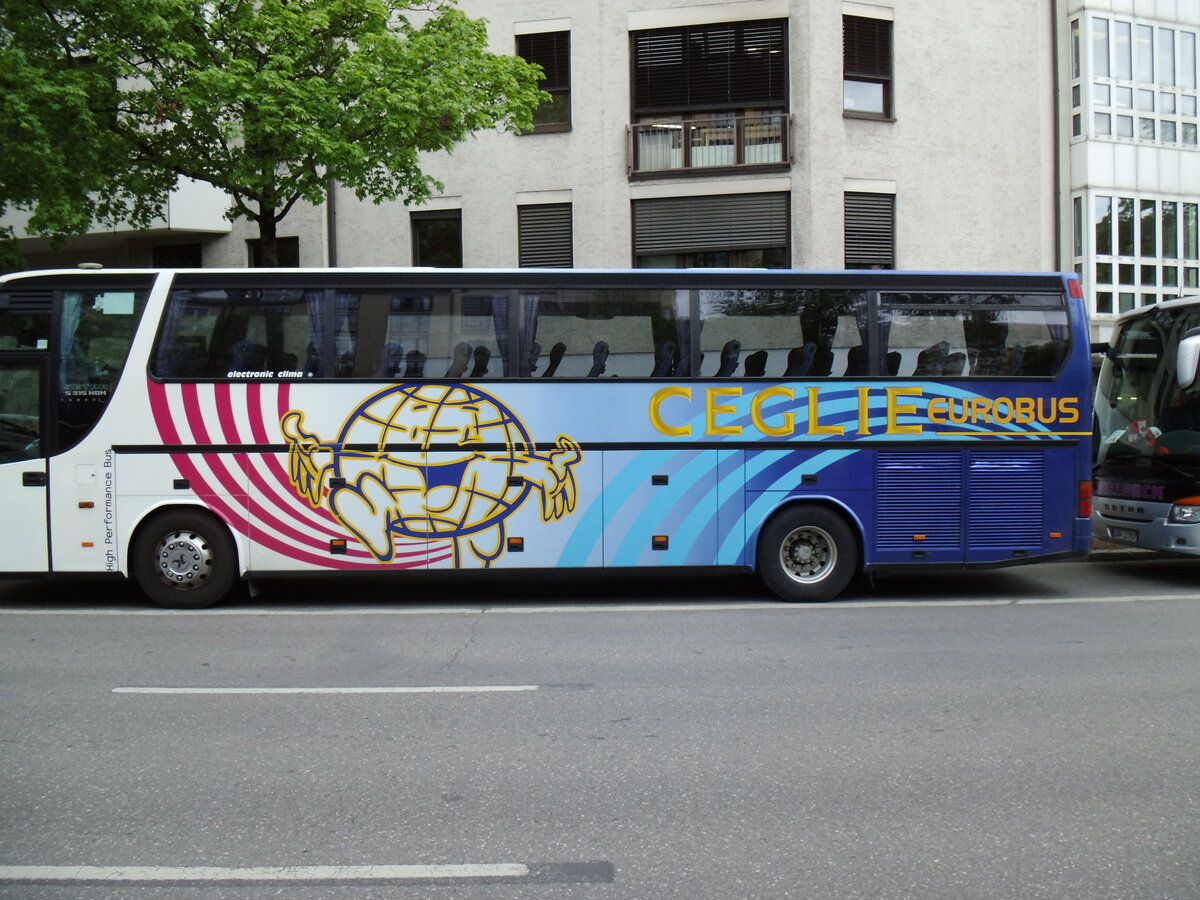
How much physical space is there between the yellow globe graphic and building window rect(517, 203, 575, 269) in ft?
35.7

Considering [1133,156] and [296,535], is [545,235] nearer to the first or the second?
[1133,156]

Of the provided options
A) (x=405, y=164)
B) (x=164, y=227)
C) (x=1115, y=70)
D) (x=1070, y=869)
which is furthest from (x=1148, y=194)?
(x=1070, y=869)

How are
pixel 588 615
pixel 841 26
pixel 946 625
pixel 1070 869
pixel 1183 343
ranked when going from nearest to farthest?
pixel 1070 869, pixel 946 625, pixel 588 615, pixel 1183 343, pixel 841 26

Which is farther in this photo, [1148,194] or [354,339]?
[1148,194]

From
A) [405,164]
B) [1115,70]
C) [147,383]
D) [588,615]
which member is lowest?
[588,615]

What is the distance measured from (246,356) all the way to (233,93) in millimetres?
4138

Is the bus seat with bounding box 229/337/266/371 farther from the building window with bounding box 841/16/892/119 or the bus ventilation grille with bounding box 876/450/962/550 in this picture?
the building window with bounding box 841/16/892/119

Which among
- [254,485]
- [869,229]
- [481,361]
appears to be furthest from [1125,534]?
[869,229]

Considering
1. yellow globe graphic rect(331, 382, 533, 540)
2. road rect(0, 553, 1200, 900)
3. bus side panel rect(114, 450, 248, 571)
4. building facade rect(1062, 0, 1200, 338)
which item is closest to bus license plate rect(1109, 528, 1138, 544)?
road rect(0, 553, 1200, 900)

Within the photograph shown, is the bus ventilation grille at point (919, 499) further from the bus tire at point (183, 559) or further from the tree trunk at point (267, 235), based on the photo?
the tree trunk at point (267, 235)

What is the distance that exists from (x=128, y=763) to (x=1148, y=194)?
71.9ft

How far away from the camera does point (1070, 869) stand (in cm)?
410

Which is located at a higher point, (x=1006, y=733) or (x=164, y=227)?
(x=164, y=227)

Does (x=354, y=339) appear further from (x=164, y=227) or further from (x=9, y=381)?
(x=164, y=227)
